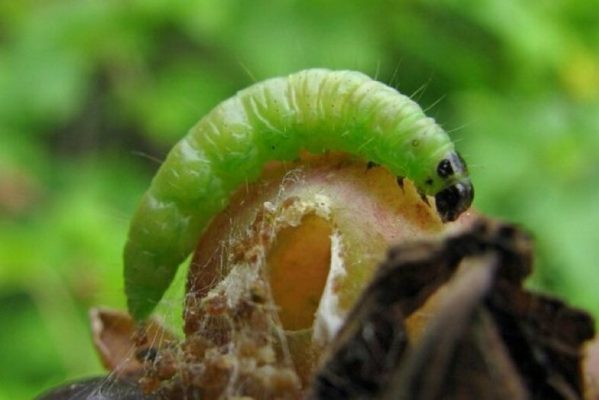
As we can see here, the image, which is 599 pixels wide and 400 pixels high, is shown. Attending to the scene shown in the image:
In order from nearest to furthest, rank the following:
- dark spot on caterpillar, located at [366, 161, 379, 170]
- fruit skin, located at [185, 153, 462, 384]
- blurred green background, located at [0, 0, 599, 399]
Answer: fruit skin, located at [185, 153, 462, 384]
dark spot on caterpillar, located at [366, 161, 379, 170]
blurred green background, located at [0, 0, 599, 399]

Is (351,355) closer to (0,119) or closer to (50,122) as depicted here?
(0,119)

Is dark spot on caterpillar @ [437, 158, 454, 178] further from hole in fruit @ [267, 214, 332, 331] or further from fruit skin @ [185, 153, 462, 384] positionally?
hole in fruit @ [267, 214, 332, 331]

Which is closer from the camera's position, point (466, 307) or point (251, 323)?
point (466, 307)

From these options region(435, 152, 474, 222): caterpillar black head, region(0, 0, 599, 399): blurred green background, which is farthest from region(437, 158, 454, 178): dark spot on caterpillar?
region(0, 0, 599, 399): blurred green background

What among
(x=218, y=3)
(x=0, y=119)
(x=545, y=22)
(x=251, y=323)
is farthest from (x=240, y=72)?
(x=251, y=323)

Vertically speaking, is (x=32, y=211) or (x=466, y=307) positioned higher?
(x=32, y=211)

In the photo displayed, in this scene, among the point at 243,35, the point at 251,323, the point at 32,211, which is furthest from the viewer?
the point at 243,35

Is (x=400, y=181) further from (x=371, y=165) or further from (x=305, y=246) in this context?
(x=305, y=246)
